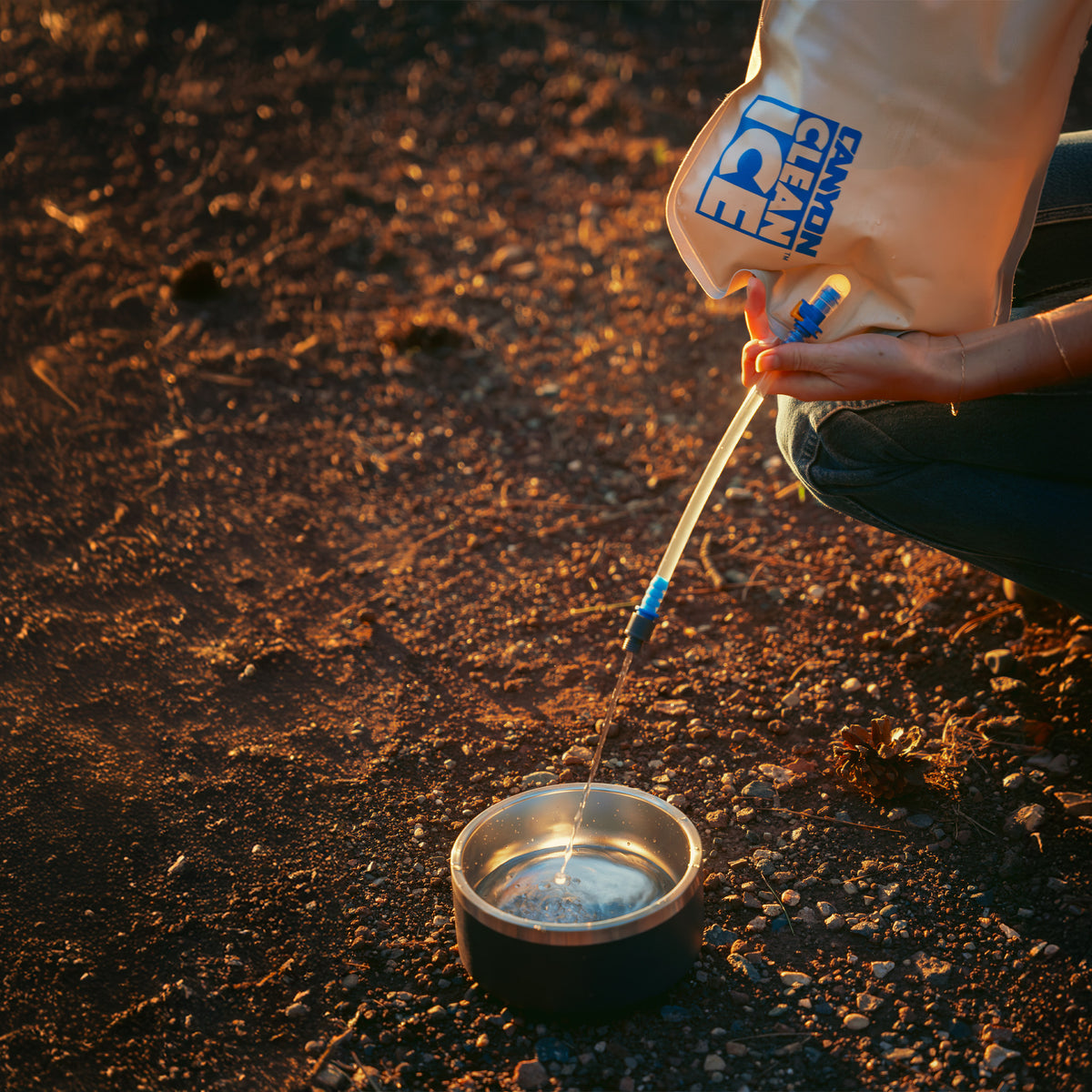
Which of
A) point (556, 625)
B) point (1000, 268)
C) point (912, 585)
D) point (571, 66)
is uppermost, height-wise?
point (1000, 268)

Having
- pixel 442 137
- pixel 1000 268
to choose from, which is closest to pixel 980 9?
pixel 1000 268

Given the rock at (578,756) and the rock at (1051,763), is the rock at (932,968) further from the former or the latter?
the rock at (578,756)

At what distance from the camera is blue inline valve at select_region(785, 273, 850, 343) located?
1.55 m

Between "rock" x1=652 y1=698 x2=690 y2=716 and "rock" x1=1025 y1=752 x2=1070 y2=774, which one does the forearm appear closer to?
"rock" x1=1025 y1=752 x2=1070 y2=774

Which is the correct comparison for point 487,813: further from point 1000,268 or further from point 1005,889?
point 1000,268

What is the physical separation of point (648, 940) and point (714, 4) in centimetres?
572

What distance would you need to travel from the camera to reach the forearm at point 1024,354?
5.01 feet

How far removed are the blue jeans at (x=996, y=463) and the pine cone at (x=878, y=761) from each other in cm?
36

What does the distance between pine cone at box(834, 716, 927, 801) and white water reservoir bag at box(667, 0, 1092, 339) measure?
0.74 m

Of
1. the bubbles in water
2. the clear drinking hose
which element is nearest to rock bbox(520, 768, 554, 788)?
the bubbles in water

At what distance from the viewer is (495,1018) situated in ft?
5.02

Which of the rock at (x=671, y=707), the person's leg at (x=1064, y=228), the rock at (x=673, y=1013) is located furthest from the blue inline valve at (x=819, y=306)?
the rock at (x=673, y=1013)

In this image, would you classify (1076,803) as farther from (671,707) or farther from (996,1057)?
(671,707)

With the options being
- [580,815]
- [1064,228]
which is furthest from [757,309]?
[580,815]
